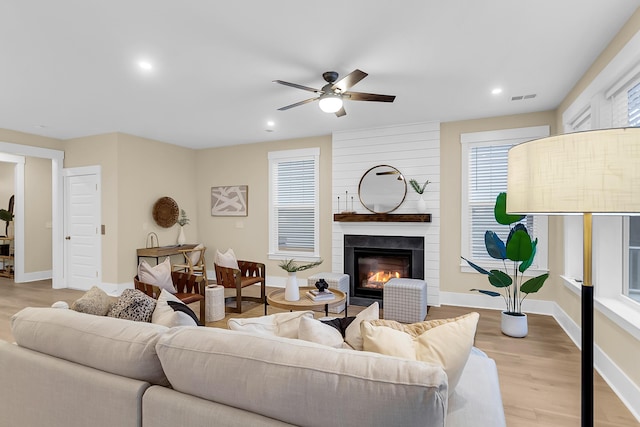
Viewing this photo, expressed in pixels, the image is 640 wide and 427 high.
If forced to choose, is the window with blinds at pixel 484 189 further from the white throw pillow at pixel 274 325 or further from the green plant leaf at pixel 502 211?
the white throw pillow at pixel 274 325

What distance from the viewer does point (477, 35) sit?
2.51m

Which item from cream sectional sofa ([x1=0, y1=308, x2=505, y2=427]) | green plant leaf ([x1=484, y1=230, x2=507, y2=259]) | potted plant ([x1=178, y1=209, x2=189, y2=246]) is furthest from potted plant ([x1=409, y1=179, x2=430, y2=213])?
potted plant ([x1=178, y1=209, x2=189, y2=246])

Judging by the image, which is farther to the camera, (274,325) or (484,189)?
(484,189)

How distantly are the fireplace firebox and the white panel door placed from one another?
4.07 metres

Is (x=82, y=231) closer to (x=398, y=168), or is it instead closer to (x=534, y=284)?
(x=398, y=168)

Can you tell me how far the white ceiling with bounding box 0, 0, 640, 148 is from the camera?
2219 millimetres

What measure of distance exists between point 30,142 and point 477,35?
6.52 m

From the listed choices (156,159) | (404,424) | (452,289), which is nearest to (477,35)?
(404,424)

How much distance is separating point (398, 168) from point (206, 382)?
4289mm

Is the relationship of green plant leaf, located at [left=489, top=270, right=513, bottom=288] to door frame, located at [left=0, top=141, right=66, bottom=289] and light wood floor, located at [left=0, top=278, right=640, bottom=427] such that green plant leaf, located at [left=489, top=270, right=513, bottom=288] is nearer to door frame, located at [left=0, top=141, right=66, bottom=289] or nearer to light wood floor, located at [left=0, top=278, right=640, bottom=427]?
light wood floor, located at [left=0, top=278, right=640, bottom=427]

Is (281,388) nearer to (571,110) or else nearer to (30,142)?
(571,110)

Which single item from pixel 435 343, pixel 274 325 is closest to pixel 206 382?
pixel 274 325

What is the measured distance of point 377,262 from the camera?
5098mm

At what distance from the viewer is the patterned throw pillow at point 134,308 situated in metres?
1.80
